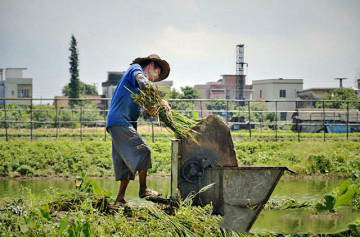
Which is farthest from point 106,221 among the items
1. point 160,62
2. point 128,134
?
point 160,62

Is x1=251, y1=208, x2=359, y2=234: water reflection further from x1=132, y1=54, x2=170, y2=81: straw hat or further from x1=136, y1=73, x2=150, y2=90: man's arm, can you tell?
x1=132, y1=54, x2=170, y2=81: straw hat

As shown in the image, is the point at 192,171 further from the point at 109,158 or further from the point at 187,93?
the point at 187,93

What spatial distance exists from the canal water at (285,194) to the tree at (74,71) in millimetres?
47389

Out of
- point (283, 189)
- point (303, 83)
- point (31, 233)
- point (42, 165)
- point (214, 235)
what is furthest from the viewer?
point (303, 83)

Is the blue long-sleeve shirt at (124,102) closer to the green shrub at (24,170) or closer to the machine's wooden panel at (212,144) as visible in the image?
the machine's wooden panel at (212,144)

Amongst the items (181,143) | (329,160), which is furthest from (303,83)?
(181,143)

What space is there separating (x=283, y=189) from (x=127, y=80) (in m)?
5.10

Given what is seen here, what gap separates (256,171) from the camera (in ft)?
19.6

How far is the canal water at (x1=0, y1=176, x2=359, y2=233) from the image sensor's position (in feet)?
22.1

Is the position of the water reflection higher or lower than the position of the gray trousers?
lower

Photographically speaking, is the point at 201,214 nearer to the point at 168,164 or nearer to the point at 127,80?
the point at 127,80

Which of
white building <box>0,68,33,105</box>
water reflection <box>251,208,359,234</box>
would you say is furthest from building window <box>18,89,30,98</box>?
water reflection <box>251,208,359,234</box>

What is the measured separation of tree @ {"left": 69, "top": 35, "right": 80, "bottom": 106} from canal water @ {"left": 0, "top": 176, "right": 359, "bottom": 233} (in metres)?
47.4

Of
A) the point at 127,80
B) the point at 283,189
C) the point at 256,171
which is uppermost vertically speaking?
the point at 127,80
